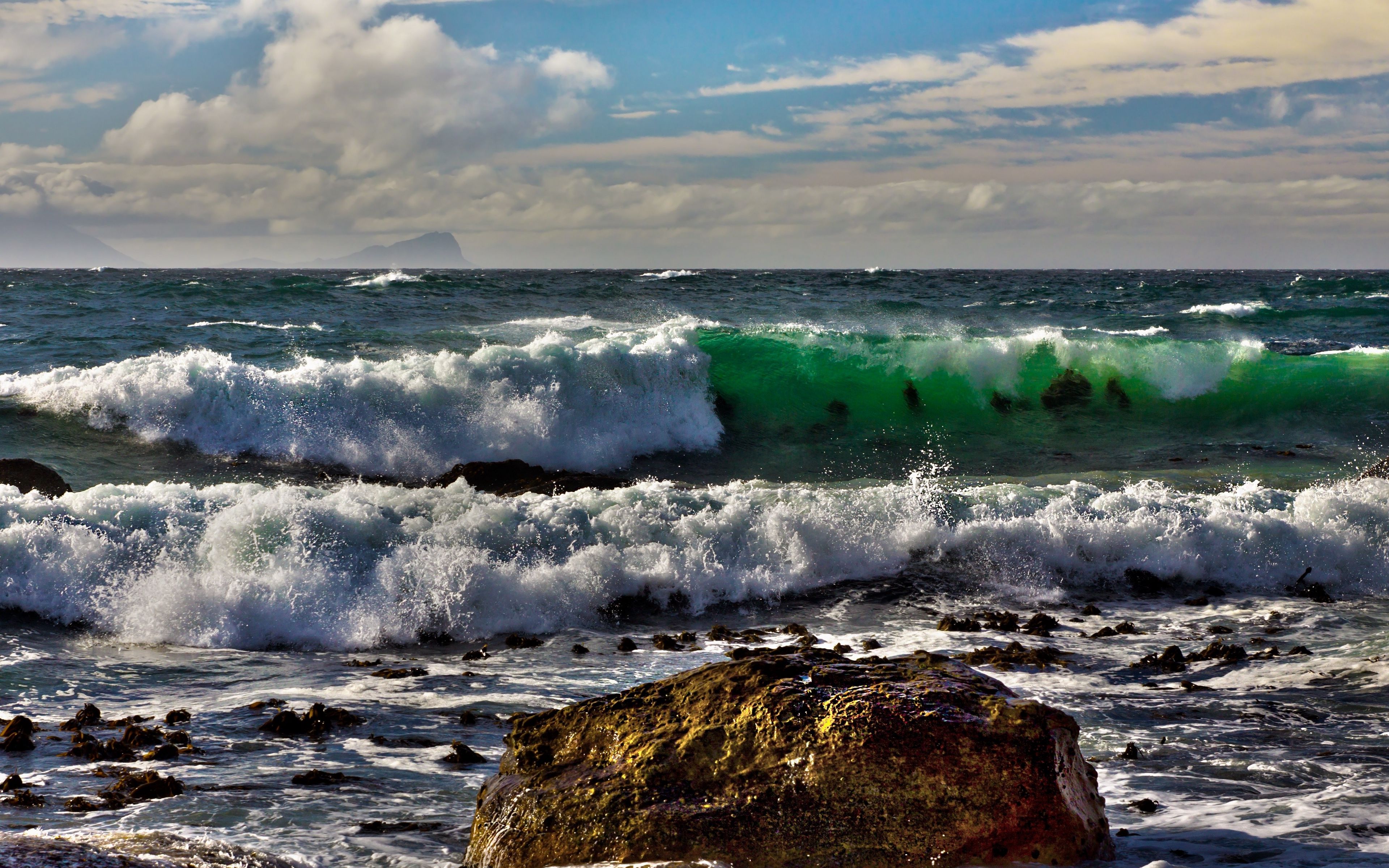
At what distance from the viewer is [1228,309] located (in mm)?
37344

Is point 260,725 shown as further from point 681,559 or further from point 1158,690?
point 1158,690

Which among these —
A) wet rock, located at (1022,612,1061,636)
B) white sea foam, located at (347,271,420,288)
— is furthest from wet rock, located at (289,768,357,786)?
white sea foam, located at (347,271,420,288)

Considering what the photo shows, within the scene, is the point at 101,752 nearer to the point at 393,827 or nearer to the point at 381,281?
the point at 393,827

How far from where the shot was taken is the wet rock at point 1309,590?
8.96 metres

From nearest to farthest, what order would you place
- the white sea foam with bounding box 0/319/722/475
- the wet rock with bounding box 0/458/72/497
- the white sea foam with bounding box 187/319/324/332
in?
the wet rock with bounding box 0/458/72/497 → the white sea foam with bounding box 0/319/722/475 → the white sea foam with bounding box 187/319/324/332

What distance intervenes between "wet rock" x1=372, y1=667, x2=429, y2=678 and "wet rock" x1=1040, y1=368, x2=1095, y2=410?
1576 centimetres

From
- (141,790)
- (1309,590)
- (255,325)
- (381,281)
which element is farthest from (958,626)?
(381,281)

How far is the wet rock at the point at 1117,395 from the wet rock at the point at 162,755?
18565 mm

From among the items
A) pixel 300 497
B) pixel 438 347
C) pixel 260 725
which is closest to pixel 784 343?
pixel 438 347

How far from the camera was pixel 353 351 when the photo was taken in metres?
20.2

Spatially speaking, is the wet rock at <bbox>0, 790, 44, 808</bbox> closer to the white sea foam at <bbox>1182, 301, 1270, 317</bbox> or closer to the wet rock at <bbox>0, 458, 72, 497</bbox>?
the wet rock at <bbox>0, 458, 72, 497</bbox>

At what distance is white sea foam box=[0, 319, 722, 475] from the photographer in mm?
14852

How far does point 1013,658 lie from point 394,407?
1071 centimetres

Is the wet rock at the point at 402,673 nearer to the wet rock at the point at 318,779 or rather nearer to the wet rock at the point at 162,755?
the wet rock at the point at 162,755
